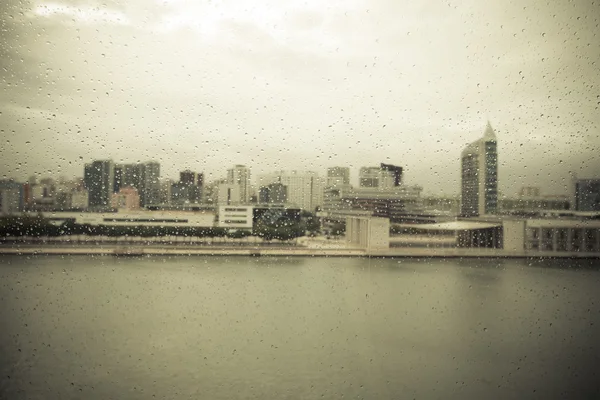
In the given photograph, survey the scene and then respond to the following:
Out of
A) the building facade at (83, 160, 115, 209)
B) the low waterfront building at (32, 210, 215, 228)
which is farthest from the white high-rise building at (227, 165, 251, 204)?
the building facade at (83, 160, 115, 209)

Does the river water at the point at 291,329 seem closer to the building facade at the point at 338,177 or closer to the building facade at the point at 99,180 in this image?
the building facade at the point at 99,180

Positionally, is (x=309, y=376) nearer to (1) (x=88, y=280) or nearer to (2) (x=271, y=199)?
(2) (x=271, y=199)

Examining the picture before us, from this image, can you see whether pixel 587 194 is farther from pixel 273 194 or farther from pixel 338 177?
pixel 273 194

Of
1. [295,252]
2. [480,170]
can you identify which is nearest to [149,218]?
[295,252]

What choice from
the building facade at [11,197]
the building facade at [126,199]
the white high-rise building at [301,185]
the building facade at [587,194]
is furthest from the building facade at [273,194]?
the building facade at [587,194]

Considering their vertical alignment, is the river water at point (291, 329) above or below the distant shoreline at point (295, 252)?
below

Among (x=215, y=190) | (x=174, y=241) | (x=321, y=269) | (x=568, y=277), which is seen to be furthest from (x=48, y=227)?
(x=568, y=277)

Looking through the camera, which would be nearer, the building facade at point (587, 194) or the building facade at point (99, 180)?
the building facade at point (99, 180)

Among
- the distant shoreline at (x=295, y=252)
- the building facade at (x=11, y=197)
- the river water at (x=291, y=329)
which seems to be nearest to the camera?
the building facade at (x=11, y=197)
